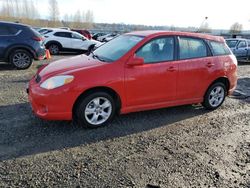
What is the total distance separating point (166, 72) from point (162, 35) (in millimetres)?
761

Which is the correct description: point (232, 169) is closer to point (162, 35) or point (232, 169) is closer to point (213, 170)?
point (213, 170)

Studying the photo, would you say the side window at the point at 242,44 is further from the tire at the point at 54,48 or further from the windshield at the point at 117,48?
the windshield at the point at 117,48

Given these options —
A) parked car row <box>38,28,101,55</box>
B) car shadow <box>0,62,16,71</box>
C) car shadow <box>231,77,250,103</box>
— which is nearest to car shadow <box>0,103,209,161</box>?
car shadow <box>231,77,250,103</box>

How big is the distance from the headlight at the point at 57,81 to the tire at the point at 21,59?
5769mm

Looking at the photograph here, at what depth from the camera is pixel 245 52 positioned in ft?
51.3

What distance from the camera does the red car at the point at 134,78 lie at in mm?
4109

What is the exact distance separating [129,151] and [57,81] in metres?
1.63

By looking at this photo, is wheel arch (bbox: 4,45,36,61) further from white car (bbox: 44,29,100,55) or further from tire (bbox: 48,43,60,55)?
tire (bbox: 48,43,60,55)

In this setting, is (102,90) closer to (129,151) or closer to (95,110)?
(95,110)

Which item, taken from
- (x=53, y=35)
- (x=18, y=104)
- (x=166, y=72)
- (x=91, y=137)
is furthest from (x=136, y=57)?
(x=53, y=35)

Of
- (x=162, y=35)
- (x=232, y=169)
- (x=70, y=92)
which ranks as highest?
(x=162, y=35)

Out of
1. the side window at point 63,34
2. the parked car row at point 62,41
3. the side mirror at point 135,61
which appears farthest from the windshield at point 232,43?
the side mirror at point 135,61

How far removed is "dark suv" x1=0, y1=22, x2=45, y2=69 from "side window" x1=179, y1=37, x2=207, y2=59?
6.29 metres

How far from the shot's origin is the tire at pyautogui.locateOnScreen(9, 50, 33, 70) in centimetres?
906
